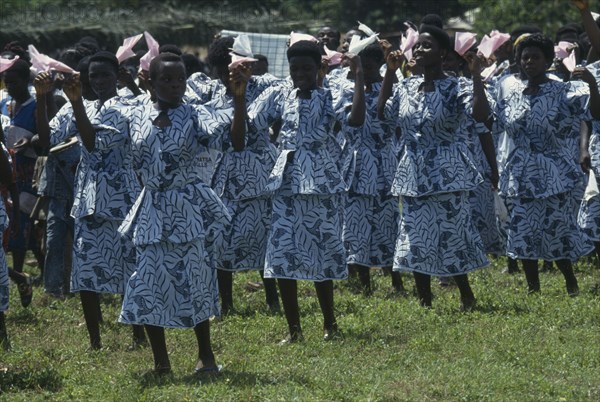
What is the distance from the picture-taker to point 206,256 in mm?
8148

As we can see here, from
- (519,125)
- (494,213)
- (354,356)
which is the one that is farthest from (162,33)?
(354,356)

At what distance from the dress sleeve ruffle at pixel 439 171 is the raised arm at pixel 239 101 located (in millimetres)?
2029

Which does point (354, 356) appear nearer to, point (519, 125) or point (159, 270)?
point (159, 270)

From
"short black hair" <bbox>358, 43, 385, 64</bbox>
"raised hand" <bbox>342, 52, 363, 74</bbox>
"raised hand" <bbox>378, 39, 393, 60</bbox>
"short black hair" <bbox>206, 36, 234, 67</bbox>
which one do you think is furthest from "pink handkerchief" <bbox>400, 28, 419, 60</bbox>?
"short black hair" <bbox>206, 36, 234, 67</bbox>

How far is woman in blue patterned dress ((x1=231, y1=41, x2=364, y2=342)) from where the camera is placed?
9.12 metres

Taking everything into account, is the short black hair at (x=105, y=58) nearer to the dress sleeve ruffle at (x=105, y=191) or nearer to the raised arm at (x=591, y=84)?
the dress sleeve ruffle at (x=105, y=191)

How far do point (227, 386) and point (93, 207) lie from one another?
2.13 meters

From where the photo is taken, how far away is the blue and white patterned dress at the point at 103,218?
362 inches

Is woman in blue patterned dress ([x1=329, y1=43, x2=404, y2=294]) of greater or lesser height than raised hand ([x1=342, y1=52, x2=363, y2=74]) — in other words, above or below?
below

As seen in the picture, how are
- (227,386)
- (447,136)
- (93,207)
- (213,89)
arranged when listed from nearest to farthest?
(227,386)
(93,207)
(447,136)
(213,89)

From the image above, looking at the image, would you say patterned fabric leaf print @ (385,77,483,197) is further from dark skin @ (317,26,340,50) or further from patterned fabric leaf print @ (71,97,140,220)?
dark skin @ (317,26,340,50)

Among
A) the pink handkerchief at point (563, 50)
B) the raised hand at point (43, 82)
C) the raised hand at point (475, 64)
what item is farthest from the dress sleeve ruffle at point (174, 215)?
the pink handkerchief at point (563, 50)

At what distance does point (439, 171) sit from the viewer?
10070 mm

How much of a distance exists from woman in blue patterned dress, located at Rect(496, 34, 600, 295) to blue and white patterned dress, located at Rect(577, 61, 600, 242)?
0.54m
